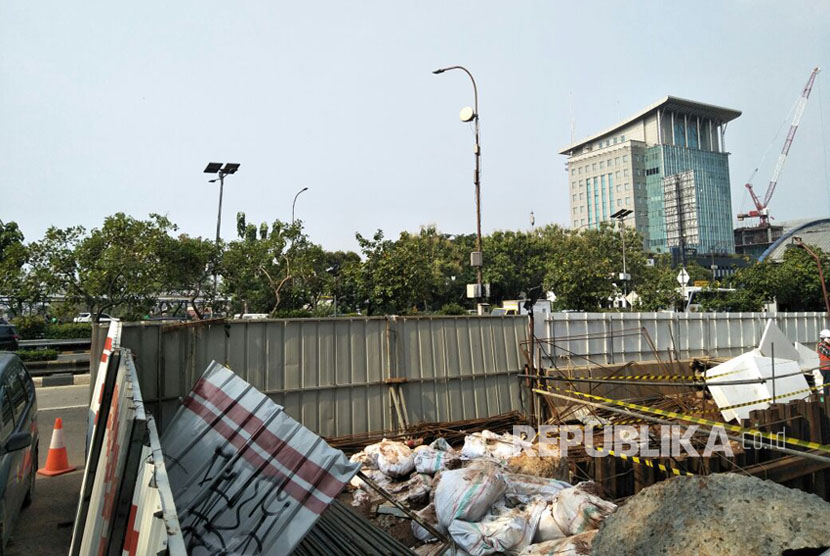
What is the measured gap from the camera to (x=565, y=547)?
504cm

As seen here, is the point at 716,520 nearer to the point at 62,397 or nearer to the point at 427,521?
the point at 427,521

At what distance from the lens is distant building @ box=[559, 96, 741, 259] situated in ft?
429

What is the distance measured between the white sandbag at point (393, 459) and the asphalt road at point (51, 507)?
→ 12.5 ft

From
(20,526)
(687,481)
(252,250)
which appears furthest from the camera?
(252,250)

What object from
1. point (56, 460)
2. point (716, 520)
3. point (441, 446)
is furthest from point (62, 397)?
point (716, 520)

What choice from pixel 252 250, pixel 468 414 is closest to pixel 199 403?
pixel 468 414

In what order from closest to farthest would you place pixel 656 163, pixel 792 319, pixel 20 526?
1. pixel 20 526
2. pixel 792 319
3. pixel 656 163

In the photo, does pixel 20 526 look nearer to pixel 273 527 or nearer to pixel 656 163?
pixel 273 527

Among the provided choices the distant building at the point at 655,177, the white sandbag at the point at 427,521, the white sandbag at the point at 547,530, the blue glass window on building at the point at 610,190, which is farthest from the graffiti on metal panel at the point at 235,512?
the blue glass window on building at the point at 610,190

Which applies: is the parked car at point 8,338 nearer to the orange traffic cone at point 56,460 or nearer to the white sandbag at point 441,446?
the orange traffic cone at point 56,460

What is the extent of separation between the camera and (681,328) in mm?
15445

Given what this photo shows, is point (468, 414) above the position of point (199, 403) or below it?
below

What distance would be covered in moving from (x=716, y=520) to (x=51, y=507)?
6.74m

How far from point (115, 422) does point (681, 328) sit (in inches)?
599
